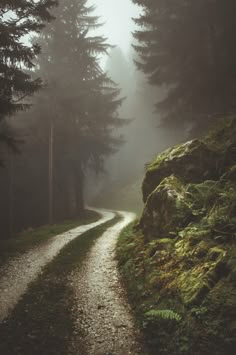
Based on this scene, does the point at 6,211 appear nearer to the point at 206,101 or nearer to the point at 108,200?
the point at 108,200

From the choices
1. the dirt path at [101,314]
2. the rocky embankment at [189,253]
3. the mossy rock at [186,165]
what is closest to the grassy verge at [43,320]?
the dirt path at [101,314]

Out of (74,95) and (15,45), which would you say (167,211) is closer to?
(15,45)

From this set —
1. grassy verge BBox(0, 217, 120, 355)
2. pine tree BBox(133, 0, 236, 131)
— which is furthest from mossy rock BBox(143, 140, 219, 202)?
pine tree BBox(133, 0, 236, 131)

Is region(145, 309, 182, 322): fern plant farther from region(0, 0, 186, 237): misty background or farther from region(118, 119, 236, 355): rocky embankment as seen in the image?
region(0, 0, 186, 237): misty background

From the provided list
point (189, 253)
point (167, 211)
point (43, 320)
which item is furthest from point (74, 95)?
point (43, 320)

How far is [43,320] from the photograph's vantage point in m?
6.70

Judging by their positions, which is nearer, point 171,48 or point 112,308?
point 112,308

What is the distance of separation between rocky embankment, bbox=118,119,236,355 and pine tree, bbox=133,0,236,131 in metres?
7.20

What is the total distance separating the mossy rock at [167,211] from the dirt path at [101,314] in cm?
208

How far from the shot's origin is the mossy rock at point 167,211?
962 cm

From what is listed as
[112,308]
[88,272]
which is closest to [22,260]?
[88,272]

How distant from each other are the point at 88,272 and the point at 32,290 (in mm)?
2221

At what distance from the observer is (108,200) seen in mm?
49219

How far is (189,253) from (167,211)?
273 cm
